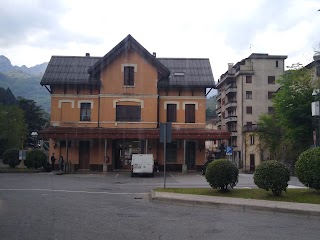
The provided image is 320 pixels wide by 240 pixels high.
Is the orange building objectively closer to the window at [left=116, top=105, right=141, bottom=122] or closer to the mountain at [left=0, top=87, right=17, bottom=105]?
the window at [left=116, top=105, right=141, bottom=122]

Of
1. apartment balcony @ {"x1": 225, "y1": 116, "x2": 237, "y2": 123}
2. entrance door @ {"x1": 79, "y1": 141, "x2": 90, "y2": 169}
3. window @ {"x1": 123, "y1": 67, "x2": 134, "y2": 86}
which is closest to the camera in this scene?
entrance door @ {"x1": 79, "y1": 141, "x2": 90, "y2": 169}

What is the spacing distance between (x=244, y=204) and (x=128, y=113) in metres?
27.0

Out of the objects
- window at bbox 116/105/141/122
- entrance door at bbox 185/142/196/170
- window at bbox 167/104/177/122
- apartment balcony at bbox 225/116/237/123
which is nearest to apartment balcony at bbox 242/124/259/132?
apartment balcony at bbox 225/116/237/123

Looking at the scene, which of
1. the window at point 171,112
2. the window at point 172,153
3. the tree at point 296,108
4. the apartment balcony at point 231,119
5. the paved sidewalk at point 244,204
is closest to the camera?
the paved sidewalk at point 244,204

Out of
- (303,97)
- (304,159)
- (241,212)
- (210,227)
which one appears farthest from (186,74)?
(210,227)

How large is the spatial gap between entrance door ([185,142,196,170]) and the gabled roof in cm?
784

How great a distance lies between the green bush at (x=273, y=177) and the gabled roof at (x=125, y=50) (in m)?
25.7

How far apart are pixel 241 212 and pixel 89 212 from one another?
4.58 metres

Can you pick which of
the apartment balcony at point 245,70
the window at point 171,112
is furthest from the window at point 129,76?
the apartment balcony at point 245,70

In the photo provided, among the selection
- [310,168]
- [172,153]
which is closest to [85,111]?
[172,153]

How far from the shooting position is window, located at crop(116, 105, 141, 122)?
39.0 m

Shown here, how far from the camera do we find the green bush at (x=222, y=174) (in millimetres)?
15641

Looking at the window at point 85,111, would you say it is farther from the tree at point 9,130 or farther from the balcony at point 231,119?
the balcony at point 231,119

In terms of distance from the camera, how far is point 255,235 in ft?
28.6
